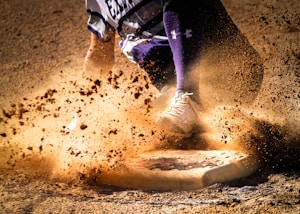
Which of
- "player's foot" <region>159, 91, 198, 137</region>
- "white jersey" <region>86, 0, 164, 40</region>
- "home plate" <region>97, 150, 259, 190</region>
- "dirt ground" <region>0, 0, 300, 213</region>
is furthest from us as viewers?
"white jersey" <region>86, 0, 164, 40</region>

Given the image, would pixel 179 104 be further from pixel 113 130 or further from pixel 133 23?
pixel 133 23

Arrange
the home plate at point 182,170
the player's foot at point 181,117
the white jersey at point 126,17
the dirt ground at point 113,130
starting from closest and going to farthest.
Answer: the dirt ground at point 113,130
the home plate at point 182,170
the player's foot at point 181,117
the white jersey at point 126,17

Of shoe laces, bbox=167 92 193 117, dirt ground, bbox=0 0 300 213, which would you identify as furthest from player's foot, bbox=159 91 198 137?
dirt ground, bbox=0 0 300 213

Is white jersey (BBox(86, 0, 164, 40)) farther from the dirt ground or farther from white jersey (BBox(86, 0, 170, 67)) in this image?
the dirt ground

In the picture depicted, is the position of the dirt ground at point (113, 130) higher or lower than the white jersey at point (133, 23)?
lower

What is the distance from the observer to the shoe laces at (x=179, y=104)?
6.12 feet

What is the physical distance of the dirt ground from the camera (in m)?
1.34

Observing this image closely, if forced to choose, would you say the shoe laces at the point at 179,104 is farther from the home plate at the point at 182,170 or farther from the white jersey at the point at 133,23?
the white jersey at the point at 133,23

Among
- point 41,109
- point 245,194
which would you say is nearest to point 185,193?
point 245,194

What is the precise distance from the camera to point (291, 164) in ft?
5.40

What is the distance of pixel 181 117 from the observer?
1.86 meters

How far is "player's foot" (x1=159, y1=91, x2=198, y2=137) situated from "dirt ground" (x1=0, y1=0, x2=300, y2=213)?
0.11 meters

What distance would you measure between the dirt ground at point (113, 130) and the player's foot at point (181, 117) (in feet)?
0.35

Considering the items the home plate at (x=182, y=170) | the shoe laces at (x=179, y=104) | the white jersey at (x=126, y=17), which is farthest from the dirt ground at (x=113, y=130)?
the white jersey at (x=126, y=17)
